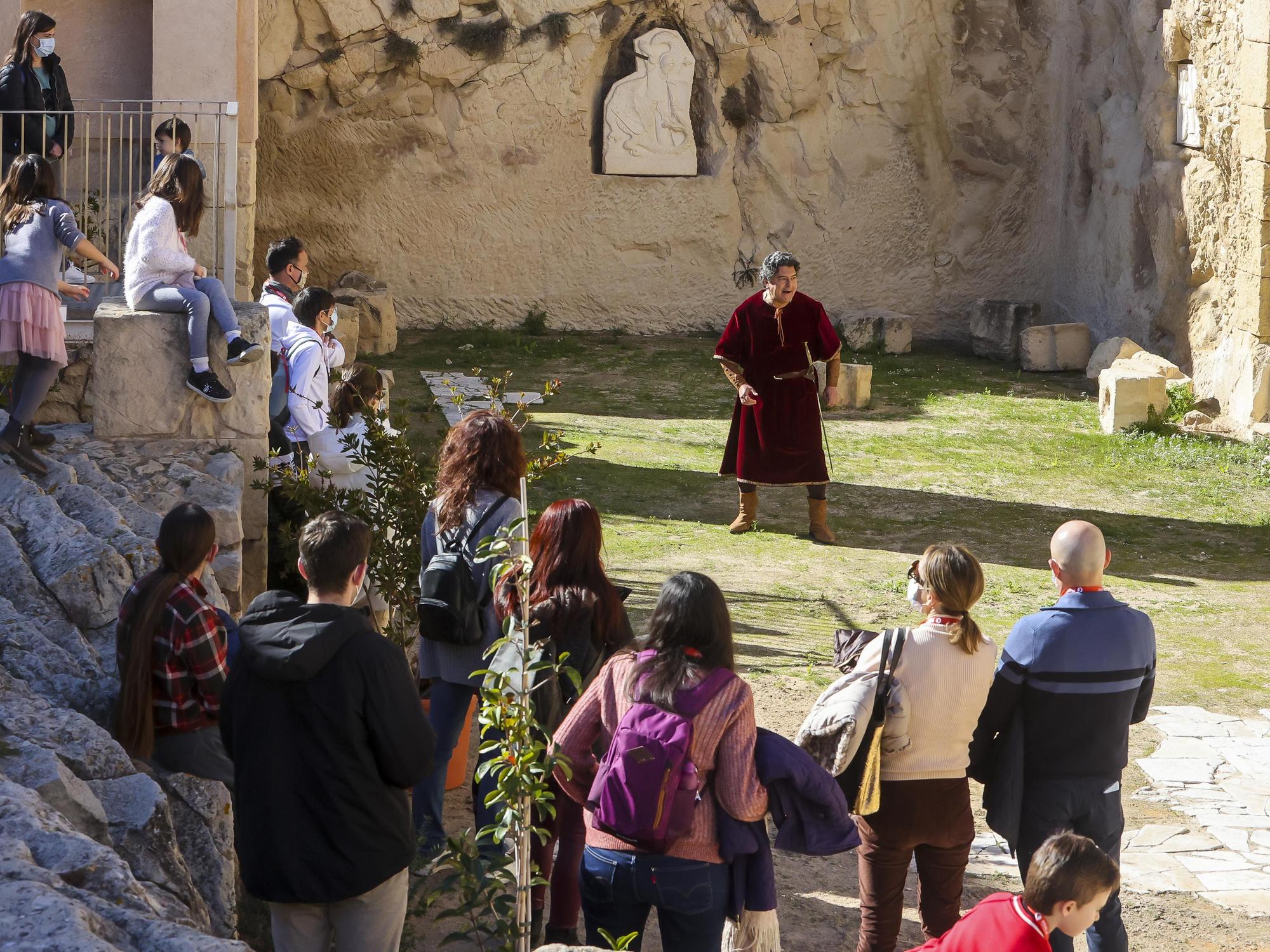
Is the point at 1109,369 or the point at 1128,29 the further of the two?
the point at 1128,29

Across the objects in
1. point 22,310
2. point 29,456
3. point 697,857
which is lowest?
point 697,857

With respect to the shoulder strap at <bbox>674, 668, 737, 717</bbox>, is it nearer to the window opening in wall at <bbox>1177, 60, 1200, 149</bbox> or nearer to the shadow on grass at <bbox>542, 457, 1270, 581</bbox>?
the shadow on grass at <bbox>542, 457, 1270, 581</bbox>

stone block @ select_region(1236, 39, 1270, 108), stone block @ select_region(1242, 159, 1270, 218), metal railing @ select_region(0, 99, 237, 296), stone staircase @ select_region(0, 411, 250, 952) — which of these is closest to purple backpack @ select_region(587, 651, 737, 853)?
stone staircase @ select_region(0, 411, 250, 952)

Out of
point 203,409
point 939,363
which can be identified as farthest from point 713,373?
point 203,409

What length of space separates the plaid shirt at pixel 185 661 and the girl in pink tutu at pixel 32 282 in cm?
201

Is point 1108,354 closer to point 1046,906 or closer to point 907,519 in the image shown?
point 907,519

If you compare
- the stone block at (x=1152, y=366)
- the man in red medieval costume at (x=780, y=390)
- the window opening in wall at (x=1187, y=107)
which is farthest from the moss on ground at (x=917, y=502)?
the window opening in wall at (x=1187, y=107)

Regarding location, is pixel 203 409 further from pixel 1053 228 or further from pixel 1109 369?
pixel 1053 228

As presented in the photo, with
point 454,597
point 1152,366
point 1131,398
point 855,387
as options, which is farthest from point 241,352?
point 1152,366

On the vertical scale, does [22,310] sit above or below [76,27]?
below

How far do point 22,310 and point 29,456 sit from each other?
0.58 metres

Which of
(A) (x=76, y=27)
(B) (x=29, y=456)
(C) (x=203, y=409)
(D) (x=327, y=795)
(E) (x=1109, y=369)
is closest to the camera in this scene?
(D) (x=327, y=795)

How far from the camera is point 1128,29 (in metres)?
14.0

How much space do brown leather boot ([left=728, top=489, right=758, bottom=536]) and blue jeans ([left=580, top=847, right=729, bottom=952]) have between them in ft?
18.1
